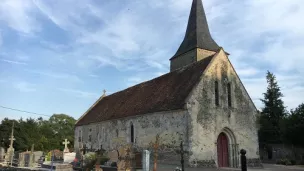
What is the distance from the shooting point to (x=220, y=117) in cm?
2175

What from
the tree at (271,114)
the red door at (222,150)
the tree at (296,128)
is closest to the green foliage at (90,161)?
the red door at (222,150)

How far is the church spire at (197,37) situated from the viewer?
→ 1305 inches

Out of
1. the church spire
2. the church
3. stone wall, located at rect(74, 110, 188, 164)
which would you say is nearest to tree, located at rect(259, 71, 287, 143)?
the church spire

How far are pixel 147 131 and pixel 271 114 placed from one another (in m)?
28.6

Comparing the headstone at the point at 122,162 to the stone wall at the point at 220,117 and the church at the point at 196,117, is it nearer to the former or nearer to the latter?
the church at the point at 196,117

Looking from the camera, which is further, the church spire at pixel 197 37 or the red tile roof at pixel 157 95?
the church spire at pixel 197 37

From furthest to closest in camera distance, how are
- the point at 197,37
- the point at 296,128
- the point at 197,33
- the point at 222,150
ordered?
the point at 197,33, the point at 197,37, the point at 296,128, the point at 222,150

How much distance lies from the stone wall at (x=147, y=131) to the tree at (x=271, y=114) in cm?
2398

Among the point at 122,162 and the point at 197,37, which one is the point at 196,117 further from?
the point at 197,37

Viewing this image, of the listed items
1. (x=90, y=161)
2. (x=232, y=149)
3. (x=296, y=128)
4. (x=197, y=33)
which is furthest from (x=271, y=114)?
(x=90, y=161)

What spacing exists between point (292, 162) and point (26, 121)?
140 ft

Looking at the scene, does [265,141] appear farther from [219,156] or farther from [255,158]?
[219,156]

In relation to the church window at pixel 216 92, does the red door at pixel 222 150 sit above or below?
below

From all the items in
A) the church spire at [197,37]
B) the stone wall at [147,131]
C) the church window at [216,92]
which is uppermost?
the church spire at [197,37]
